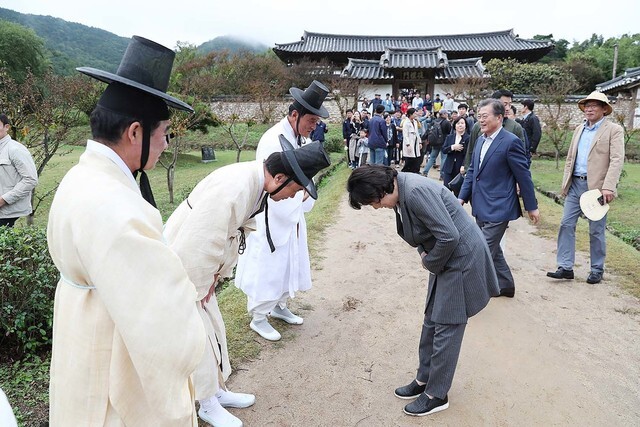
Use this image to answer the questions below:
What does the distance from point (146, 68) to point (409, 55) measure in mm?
26697

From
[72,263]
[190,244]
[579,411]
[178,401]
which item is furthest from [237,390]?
[579,411]

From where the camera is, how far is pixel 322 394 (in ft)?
10.1

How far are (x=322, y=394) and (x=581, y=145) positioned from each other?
13.1ft

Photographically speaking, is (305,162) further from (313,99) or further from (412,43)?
(412,43)

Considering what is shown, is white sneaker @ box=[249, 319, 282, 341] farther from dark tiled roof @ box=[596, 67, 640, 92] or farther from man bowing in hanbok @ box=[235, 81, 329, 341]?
dark tiled roof @ box=[596, 67, 640, 92]

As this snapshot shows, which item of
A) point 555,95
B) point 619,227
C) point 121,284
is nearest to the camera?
point 121,284

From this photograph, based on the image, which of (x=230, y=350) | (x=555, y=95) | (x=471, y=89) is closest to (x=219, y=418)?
(x=230, y=350)

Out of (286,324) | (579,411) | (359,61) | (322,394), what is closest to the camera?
(579,411)

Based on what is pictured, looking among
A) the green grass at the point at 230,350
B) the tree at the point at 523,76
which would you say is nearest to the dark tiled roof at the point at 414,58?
the tree at the point at 523,76

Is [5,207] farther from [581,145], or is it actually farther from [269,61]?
[269,61]

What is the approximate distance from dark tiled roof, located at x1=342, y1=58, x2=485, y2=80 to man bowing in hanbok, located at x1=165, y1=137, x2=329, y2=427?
23.1 metres

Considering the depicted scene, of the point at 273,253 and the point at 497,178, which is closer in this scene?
the point at 273,253

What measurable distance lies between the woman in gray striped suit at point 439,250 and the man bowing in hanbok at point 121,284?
1.39 metres

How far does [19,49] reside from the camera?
23344mm
